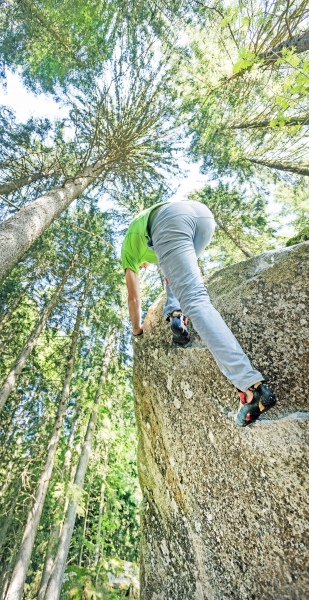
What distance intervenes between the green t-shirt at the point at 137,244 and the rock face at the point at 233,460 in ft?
2.24

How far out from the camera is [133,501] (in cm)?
1897

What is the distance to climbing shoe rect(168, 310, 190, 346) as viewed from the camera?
249 cm

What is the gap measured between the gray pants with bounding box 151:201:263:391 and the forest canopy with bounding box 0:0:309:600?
8.46 ft

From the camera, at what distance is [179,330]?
2.48 m

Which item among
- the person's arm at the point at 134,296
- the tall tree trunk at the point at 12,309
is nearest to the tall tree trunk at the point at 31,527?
the tall tree trunk at the point at 12,309

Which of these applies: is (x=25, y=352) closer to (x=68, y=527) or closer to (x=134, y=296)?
(x=68, y=527)

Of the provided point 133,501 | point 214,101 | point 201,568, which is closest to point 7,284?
point 214,101

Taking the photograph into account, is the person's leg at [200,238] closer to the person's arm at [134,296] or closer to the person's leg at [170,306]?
the person's leg at [170,306]

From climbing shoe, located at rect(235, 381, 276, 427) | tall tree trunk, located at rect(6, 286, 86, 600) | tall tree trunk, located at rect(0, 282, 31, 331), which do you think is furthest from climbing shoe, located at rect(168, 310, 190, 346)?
tall tree trunk, located at rect(0, 282, 31, 331)

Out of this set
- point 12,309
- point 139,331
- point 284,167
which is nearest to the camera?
point 139,331

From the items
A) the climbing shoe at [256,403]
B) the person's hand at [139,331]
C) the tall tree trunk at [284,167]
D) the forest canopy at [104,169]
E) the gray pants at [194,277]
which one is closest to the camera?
the climbing shoe at [256,403]

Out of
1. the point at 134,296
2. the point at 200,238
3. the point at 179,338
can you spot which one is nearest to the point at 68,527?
the point at 134,296

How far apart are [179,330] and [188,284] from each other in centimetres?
59

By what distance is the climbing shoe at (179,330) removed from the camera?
2.49 m
